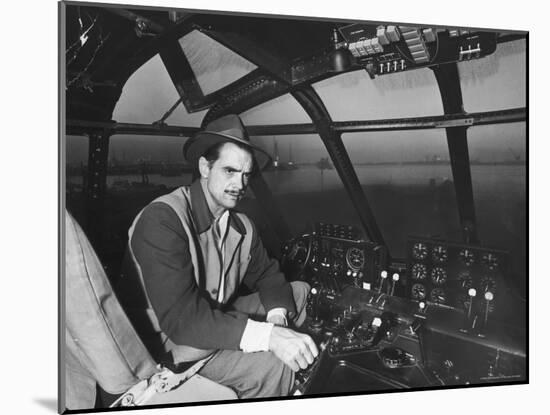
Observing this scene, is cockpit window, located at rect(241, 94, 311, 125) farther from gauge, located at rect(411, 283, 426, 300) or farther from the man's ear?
gauge, located at rect(411, 283, 426, 300)

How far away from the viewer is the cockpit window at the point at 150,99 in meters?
2.63

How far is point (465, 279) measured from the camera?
3.11 m

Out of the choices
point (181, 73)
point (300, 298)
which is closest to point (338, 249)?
point (300, 298)

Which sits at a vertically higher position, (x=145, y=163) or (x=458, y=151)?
(x=458, y=151)

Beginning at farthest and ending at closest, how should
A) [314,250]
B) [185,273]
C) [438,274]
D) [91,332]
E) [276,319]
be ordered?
[438,274], [314,250], [276,319], [185,273], [91,332]

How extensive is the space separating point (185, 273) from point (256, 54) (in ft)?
3.87

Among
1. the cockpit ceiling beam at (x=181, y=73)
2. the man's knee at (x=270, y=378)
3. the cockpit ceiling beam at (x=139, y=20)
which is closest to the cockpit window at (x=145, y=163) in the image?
the cockpit ceiling beam at (x=181, y=73)

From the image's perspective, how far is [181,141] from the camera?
272 centimetres

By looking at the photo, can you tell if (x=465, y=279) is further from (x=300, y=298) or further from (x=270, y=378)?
(x=270, y=378)

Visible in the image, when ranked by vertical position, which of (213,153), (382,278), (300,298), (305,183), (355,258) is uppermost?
(213,153)

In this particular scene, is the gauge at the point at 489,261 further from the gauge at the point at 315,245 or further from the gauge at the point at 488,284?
the gauge at the point at 315,245

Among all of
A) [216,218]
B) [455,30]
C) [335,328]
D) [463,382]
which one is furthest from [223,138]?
[463,382]

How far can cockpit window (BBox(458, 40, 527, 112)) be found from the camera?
306 cm

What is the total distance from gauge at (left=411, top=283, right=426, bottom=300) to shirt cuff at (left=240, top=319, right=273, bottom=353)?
34.0 inches
